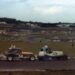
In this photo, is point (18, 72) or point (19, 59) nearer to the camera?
point (18, 72)

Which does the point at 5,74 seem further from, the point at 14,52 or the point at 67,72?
the point at 14,52

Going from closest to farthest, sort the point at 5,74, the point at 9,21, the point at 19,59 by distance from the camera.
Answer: the point at 5,74 → the point at 19,59 → the point at 9,21

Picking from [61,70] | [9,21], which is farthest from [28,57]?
[9,21]

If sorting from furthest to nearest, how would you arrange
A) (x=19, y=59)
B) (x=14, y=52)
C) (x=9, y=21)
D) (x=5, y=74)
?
1. (x=9, y=21)
2. (x=14, y=52)
3. (x=19, y=59)
4. (x=5, y=74)

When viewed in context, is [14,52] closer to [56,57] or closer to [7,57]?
[7,57]

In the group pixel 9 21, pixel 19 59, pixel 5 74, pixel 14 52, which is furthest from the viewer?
pixel 9 21

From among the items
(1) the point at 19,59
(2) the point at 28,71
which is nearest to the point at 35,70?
(2) the point at 28,71

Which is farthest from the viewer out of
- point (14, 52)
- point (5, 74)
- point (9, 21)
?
point (9, 21)

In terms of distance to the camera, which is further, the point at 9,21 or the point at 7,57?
the point at 9,21
